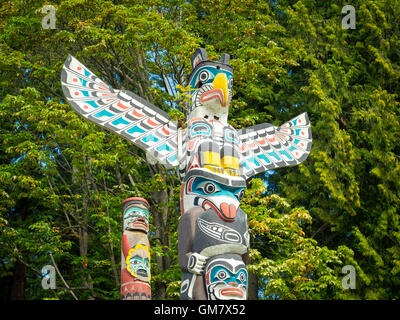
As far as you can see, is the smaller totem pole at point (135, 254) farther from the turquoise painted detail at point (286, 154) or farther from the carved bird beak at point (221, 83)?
the turquoise painted detail at point (286, 154)

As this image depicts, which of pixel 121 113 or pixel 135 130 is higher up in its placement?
pixel 121 113

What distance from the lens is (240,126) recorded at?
11742mm

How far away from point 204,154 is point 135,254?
175 cm

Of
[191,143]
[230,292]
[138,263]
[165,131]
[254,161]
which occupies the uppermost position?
[165,131]

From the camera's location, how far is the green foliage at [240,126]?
11156 mm

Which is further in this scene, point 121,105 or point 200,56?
point 200,56

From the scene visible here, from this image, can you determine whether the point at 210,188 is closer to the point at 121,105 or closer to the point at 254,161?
the point at 254,161

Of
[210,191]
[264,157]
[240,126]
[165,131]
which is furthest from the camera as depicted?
[240,126]

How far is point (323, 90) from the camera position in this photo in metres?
13.5

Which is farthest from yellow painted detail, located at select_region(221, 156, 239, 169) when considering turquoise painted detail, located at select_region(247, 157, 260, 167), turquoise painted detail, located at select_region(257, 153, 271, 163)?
turquoise painted detail, located at select_region(257, 153, 271, 163)

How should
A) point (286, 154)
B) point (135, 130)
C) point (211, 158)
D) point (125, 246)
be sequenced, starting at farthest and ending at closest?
point (286, 154)
point (135, 130)
point (125, 246)
point (211, 158)

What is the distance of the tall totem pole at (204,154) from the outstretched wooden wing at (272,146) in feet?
0.06

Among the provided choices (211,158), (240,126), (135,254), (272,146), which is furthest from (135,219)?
(240,126)
